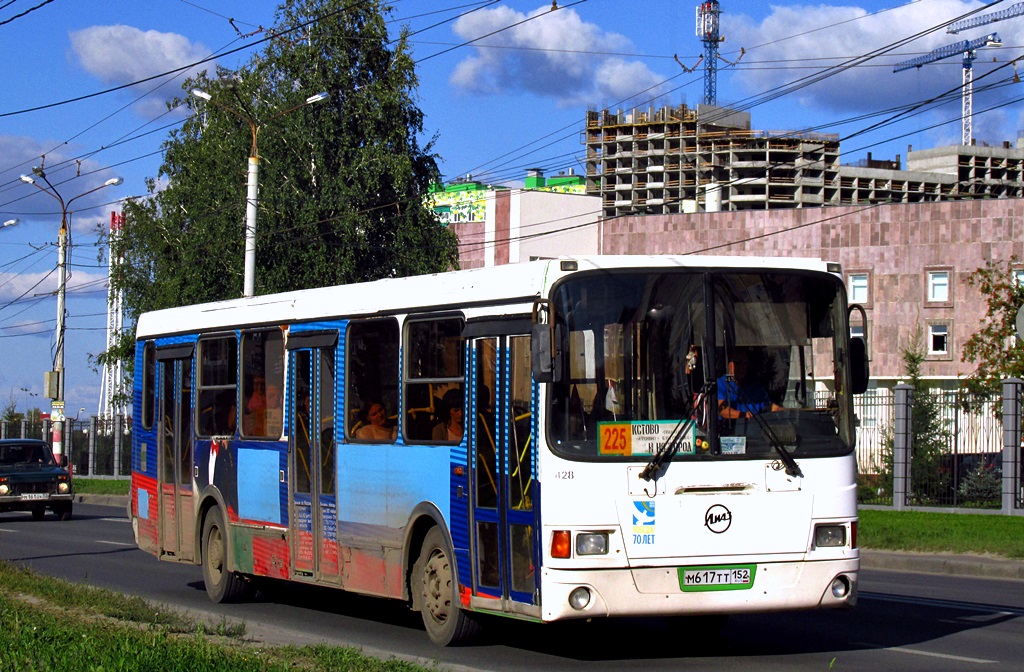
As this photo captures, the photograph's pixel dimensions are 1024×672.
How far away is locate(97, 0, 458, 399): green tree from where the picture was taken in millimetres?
52594

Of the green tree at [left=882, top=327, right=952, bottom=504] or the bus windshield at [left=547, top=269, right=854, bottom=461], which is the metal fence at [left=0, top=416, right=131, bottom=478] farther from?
the bus windshield at [left=547, top=269, right=854, bottom=461]

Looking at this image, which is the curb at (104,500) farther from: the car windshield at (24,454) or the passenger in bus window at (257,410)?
the passenger in bus window at (257,410)

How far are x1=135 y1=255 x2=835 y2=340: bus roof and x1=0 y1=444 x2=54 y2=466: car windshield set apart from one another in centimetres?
1860

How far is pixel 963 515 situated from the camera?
24844mm

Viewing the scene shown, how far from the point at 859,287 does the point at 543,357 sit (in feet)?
192

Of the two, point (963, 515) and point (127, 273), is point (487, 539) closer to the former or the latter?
point (963, 515)

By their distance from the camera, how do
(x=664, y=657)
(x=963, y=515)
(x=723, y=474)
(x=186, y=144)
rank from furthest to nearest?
1. (x=186, y=144)
2. (x=963, y=515)
3. (x=664, y=657)
4. (x=723, y=474)

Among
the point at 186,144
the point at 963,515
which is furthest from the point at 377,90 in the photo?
the point at 963,515

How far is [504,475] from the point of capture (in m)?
10.1

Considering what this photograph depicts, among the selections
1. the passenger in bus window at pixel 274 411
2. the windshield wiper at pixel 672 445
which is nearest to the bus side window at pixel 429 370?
the windshield wiper at pixel 672 445

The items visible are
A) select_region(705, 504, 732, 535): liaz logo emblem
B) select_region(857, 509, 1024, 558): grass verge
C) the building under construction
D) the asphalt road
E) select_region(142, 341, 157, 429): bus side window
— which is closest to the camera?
select_region(705, 504, 732, 535): liaz logo emblem

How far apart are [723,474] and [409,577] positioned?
2.90m

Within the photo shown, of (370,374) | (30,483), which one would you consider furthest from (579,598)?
(30,483)

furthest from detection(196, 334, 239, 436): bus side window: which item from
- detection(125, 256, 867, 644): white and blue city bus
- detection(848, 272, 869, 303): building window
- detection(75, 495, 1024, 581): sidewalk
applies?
detection(848, 272, 869, 303): building window
